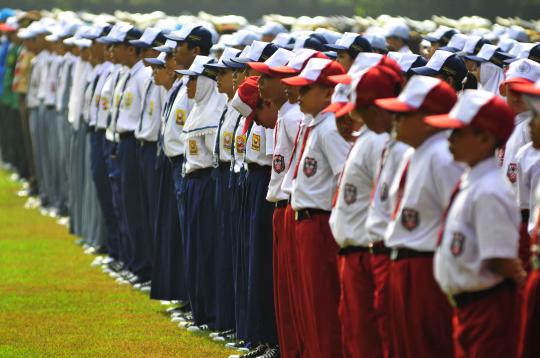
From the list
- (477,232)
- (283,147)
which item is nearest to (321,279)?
(283,147)

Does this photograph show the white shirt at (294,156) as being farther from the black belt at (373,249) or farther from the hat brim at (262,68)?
the black belt at (373,249)

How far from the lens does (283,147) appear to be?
10258 millimetres

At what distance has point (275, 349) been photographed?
1147 cm

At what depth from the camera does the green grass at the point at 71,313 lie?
40.0ft

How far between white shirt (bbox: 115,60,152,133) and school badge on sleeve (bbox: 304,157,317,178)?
6412 mm

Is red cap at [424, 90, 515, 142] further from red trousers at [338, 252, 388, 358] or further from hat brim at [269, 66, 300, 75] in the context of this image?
hat brim at [269, 66, 300, 75]

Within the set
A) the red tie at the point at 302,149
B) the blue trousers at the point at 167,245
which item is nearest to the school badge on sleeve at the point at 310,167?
the red tie at the point at 302,149

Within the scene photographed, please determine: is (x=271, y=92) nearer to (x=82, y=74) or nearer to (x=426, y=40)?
(x=426, y=40)

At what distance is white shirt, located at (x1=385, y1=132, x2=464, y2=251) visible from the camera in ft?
24.7

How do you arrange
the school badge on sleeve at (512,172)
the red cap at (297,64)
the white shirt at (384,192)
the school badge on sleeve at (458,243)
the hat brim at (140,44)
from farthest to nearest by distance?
the hat brim at (140,44), the red cap at (297,64), the school badge on sleeve at (512,172), the white shirt at (384,192), the school badge on sleeve at (458,243)

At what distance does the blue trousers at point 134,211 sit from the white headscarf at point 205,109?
2.80 meters

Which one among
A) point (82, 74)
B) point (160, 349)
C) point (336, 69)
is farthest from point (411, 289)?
point (82, 74)

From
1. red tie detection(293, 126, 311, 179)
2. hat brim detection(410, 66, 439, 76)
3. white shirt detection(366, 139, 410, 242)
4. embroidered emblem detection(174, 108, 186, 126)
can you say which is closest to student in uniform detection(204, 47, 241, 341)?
embroidered emblem detection(174, 108, 186, 126)

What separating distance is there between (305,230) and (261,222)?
6.41 ft
